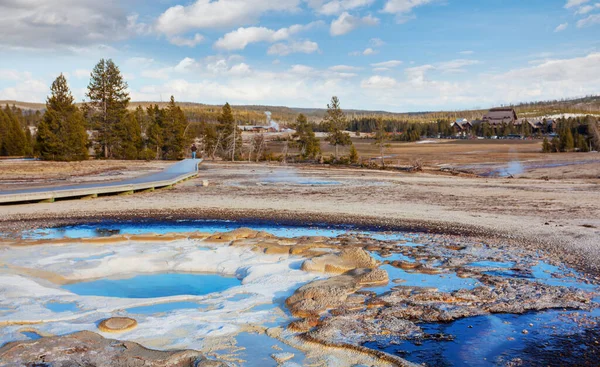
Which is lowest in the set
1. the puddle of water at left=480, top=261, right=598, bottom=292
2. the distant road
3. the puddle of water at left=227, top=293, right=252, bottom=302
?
the puddle of water at left=480, top=261, right=598, bottom=292

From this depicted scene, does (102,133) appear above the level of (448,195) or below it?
above

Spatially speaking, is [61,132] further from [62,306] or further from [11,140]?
[62,306]

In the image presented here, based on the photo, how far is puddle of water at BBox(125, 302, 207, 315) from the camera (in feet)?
20.6

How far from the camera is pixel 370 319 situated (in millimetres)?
6164

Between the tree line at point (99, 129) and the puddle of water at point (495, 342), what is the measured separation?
36.3 m

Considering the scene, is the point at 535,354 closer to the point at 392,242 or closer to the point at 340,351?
the point at 340,351

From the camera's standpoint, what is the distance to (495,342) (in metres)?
5.54

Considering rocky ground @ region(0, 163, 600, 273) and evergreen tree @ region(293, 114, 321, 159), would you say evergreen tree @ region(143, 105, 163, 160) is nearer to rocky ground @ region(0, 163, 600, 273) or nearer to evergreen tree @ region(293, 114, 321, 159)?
evergreen tree @ region(293, 114, 321, 159)

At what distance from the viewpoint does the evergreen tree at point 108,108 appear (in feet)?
138

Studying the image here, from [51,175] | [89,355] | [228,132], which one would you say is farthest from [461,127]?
[89,355]

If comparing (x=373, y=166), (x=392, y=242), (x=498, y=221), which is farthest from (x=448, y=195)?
(x=373, y=166)

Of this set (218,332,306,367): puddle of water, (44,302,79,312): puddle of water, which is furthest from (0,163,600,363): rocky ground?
(44,302,79,312): puddle of water

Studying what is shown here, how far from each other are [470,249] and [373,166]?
27.5 metres

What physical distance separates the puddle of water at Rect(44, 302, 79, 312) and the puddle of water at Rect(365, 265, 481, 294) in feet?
13.2
